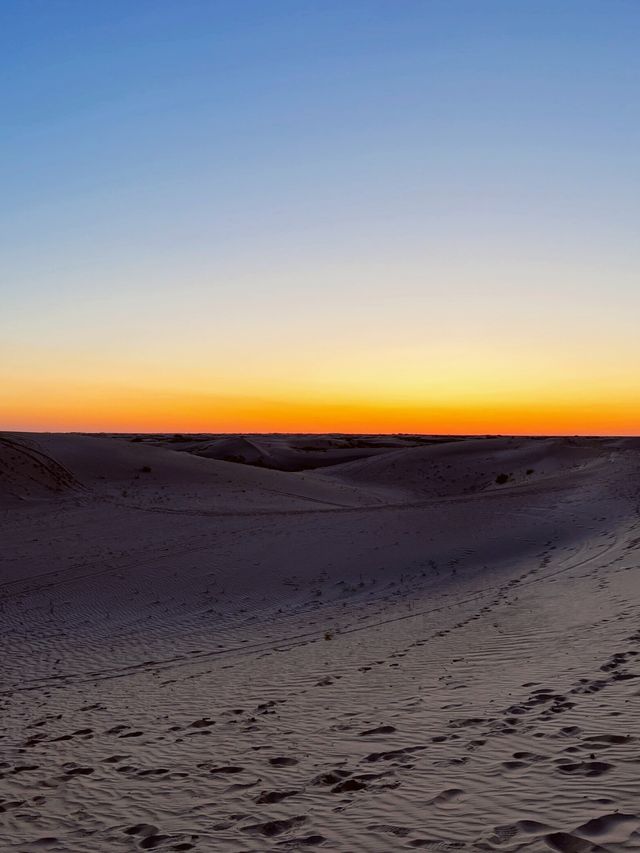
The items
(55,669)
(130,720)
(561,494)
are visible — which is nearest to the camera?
(130,720)

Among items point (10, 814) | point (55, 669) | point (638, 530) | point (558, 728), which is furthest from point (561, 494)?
point (10, 814)

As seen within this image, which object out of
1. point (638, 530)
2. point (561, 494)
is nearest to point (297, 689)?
point (638, 530)

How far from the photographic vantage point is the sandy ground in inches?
211

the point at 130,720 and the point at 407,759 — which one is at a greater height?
the point at 407,759

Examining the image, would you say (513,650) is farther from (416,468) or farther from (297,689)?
(416,468)

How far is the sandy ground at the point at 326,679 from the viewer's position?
5348 mm

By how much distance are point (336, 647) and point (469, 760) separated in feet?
18.7

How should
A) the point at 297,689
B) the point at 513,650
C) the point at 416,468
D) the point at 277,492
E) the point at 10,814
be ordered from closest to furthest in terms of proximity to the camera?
the point at 10,814
the point at 297,689
the point at 513,650
the point at 277,492
the point at 416,468

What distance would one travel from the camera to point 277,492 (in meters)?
38.0

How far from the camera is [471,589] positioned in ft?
52.6

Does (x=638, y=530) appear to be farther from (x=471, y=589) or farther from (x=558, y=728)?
(x=558, y=728)

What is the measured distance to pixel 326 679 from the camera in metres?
9.56

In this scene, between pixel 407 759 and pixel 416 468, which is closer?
pixel 407 759

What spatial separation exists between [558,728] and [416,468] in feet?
154
